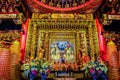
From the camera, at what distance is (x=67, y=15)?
9062 mm

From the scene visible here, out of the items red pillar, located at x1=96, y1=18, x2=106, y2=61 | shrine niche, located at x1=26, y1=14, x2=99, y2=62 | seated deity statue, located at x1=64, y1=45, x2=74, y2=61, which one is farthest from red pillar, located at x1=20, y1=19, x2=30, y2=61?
red pillar, located at x1=96, y1=18, x2=106, y2=61

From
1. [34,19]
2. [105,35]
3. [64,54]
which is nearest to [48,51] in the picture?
[64,54]

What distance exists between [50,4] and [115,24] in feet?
8.84

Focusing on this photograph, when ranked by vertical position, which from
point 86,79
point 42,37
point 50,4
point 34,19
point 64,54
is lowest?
point 86,79

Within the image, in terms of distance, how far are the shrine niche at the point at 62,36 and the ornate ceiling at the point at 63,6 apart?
0.37 meters

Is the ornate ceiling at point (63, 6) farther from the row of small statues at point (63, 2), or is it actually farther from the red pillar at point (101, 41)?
the red pillar at point (101, 41)

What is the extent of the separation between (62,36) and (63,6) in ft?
4.23

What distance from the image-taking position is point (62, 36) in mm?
8727

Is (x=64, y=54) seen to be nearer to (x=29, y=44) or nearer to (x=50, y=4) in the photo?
(x=29, y=44)

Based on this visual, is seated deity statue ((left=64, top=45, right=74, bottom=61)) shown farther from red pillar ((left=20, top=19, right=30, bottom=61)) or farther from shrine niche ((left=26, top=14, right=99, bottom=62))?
red pillar ((left=20, top=19, right=30, bottom=61))

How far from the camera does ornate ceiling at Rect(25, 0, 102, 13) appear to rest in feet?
28.9

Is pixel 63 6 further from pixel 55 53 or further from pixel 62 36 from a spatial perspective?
pixel 55 53

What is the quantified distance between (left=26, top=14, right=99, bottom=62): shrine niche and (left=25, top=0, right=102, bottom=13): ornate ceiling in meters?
0.37

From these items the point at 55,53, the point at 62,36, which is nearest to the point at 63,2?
the point at 62,36
